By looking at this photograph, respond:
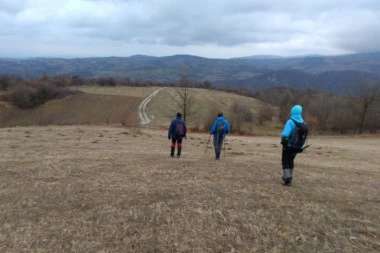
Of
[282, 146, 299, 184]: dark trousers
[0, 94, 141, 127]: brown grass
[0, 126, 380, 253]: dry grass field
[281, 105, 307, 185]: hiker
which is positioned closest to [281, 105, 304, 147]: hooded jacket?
[281, 105, 307, 185]: hiker

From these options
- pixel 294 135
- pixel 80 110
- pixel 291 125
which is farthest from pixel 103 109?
pixel 294 135

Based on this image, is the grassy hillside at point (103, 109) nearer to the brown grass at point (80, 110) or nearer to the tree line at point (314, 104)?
the brown grass at point (80, 110)

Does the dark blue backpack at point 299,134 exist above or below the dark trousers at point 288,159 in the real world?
above

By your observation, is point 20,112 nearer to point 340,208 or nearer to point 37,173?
point 37,173

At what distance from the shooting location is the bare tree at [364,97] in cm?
5053

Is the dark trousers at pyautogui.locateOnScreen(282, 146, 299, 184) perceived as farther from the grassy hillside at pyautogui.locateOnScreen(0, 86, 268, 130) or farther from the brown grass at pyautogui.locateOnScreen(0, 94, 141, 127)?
the brown grass at pyautogui.locateOnScreen(0, 94, 141, 127)

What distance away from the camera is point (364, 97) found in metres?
51.3

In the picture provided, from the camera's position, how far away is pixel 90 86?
115m

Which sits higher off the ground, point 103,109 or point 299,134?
point 299,134

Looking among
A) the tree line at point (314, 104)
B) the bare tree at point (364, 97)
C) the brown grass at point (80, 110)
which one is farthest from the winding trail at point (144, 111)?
the bare tree at point (364, 97)

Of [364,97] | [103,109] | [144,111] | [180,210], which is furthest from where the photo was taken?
[103,109]

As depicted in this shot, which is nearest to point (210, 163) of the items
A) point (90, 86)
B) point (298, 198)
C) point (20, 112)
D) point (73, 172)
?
point (298, 198)

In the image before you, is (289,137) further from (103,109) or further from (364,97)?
(103,109)

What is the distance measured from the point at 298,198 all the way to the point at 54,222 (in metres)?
6.58
